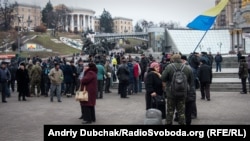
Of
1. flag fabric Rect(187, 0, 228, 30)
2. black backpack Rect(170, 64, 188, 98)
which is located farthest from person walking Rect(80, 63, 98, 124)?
flag fabric Rect(187, 0, 228, 30)

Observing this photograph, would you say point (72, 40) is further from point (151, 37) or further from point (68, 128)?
point (68, 128)

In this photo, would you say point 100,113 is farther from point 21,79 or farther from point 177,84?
point 21,79

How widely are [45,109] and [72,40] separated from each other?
83326 mm

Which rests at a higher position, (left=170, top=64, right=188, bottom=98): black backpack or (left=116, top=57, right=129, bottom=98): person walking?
(left=170, top=64, right=188, bottom=98): black backpack

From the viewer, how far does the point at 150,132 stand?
21.8ft

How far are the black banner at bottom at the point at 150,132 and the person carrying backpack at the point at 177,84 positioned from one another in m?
1.51

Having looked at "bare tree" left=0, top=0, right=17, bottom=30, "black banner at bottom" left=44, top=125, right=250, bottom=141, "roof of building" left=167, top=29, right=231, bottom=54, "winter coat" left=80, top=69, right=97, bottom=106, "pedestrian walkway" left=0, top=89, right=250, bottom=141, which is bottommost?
"pedestrian walkway" left=0, top=89, right=250, bottom=141

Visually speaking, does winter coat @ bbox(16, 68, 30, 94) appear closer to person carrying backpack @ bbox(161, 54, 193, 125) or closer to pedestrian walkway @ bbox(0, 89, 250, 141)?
pedestrian walkway @ bbox(0, 89, 250, 141)

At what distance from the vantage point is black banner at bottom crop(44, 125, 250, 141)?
6555 mm

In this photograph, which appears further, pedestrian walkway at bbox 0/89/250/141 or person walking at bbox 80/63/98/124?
person walking at bbox 80/63/98/124

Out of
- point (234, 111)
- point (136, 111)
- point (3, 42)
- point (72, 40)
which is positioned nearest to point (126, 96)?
point (136, 111)

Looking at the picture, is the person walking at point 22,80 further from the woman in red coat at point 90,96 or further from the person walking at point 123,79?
the woman in red coat at point 90,96

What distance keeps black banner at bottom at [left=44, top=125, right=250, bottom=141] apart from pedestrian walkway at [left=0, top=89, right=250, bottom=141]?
2.04m

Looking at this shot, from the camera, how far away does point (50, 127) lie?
262 inches
